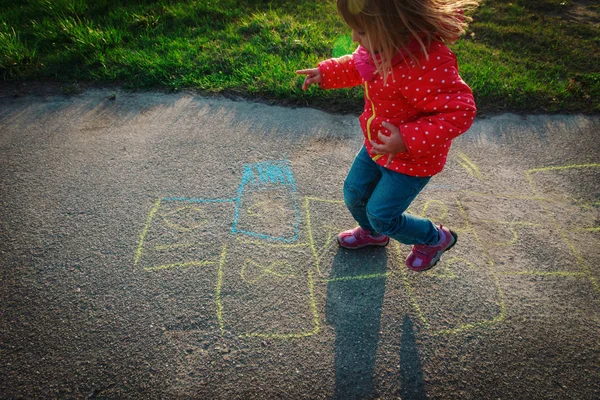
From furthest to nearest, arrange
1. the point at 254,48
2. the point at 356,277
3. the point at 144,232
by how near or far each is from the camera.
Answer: the point at 254,48, the point at 144,232, the point at 356,277

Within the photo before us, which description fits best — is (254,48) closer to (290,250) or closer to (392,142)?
(290,250)

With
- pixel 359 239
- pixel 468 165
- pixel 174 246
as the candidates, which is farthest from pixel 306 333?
pixel 468 165

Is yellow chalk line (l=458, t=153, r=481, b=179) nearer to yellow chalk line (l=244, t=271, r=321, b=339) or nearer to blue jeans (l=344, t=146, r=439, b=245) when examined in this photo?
blue jeans (l=344, t=146, r=439, b=245)

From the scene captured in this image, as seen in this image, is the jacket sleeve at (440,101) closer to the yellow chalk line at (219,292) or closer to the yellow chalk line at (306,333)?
the yellow chalk line at (306,333)

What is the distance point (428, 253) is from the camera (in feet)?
6.88

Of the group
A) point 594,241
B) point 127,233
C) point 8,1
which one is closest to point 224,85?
point 127,233

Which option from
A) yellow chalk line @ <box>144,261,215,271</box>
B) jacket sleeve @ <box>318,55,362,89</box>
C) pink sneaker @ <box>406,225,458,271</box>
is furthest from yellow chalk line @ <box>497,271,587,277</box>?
yellow chalk line @ <box>144,261,215,271</box>

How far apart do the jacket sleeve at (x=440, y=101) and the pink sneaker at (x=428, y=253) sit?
84 cm

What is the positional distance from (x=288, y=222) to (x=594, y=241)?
2152 mm

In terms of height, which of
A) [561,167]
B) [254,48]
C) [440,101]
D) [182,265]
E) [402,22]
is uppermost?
[402,22]

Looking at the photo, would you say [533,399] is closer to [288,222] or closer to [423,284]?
[423,284]

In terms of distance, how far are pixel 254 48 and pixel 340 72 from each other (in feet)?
9.71

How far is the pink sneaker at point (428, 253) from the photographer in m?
2.10

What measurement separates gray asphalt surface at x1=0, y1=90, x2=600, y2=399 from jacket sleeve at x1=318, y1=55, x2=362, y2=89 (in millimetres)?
1034
